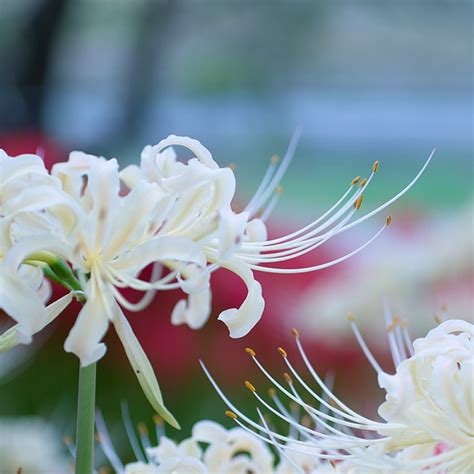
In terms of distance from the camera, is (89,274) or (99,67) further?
(99,67)

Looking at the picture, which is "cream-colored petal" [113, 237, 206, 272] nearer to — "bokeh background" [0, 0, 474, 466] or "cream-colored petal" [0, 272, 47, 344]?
"cream-colored petal" [0, 272, 47, 344]

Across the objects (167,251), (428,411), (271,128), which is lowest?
(428,411)

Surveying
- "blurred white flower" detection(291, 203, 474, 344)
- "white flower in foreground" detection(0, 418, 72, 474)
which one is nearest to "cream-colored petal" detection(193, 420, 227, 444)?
"white flower in foreground" detection(0, 418, 72, 474)

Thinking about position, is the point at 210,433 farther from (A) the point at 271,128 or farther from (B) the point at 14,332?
(A) the point at 271,128

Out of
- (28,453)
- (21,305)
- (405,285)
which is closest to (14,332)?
(21,305)

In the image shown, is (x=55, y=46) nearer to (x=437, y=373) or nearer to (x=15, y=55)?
(x=15, y=55)

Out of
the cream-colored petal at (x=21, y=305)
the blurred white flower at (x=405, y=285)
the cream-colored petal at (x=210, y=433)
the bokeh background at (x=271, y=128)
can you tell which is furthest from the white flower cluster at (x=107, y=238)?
the blurred white flower at (x=405, y=285)

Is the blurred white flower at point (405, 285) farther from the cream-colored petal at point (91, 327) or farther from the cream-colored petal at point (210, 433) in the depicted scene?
the cream-colored petal at point (91, 327)

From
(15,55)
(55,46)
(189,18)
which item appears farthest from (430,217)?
(189,18)
